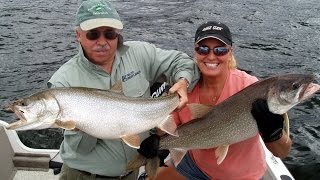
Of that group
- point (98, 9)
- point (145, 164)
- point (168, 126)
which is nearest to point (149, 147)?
point (145, 164)

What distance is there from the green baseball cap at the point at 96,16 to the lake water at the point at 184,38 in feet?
15.3

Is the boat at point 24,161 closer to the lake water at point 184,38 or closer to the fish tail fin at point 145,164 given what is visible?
the lake water at point 184,38

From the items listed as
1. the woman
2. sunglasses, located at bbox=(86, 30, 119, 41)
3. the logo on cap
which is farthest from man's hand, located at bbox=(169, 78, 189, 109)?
the logo on cap

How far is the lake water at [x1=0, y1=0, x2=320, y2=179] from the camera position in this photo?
8547 mm

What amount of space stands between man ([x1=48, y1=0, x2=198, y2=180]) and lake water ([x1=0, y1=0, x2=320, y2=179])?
4.23m

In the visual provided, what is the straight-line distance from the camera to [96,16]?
3707mm

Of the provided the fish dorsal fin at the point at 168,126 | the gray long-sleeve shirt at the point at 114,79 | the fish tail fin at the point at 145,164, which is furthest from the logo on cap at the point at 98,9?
the fish tail fin at the point at 145,164

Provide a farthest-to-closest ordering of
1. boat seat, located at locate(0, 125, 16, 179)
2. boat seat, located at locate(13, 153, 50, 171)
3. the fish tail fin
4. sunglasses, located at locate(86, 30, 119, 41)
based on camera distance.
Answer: boat seat, located at locate(13, 153, 50, 171) < boat seat, located at locate(0, 125, 16, 179) < the fish tail fin < sunglasses, located at locate(86, 30, 119, 41)

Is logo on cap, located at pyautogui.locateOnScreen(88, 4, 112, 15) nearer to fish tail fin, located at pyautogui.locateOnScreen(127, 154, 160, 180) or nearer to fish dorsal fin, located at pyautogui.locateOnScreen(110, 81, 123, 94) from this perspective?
fish dorsal fin, located at pyautogui.locateOnScreen(110, 81, 123, 94)

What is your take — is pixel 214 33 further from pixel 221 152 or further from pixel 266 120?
pixel 221 152

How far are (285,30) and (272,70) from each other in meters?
3.76

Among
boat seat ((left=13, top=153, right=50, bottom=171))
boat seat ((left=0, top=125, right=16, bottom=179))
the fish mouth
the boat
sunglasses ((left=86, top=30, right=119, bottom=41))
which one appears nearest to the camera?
the fish mouth

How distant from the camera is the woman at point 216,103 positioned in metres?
3.89

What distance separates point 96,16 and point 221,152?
1.66 m
